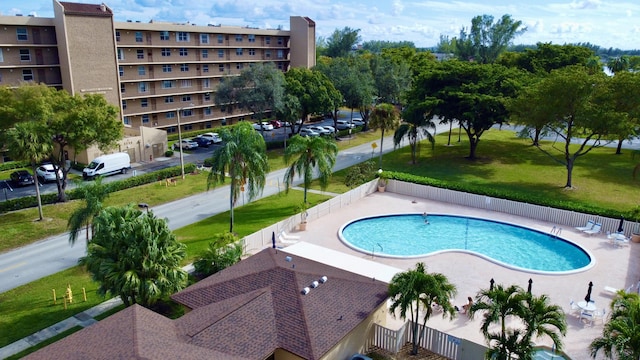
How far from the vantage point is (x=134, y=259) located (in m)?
19.0

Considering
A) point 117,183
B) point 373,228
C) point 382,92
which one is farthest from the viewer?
point 382,92

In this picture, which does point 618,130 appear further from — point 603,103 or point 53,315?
point 53,315

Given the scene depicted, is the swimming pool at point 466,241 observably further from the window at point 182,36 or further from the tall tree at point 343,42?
the tall tree at point 343,42

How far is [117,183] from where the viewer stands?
4047cm

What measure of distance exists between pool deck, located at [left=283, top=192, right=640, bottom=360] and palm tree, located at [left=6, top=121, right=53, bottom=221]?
61.7ft

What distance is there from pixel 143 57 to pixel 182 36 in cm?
670

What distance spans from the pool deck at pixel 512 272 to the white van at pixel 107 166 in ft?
76.0

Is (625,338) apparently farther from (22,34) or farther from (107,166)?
(22,34)

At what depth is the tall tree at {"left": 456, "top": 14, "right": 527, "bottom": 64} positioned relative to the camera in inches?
3997

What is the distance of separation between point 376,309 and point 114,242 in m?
10.9

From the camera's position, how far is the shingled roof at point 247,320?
1489 centimetres

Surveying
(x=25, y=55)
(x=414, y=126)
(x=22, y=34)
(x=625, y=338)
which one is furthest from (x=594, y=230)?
(x=22, y=34)

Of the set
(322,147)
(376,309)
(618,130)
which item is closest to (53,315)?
(376,309)

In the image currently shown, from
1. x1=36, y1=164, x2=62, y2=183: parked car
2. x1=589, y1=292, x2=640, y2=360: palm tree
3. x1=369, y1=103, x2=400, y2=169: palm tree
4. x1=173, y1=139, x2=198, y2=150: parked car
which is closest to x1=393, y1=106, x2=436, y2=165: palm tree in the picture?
x1=369, y1=103, x2=400, y2=169: palm tree
